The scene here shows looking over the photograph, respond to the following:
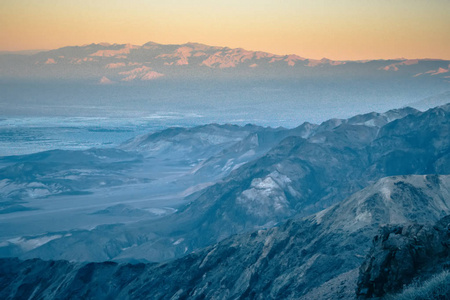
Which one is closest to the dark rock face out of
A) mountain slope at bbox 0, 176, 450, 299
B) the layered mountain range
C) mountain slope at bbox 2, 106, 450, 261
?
the layered mountain range

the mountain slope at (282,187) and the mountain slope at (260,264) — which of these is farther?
the mountain slope at (282,187)

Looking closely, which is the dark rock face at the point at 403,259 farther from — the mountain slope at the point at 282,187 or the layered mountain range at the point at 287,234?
the mountain slope at the point at 282,187

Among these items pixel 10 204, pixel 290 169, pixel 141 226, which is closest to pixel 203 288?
pixel 141 226

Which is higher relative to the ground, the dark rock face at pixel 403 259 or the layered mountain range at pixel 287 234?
the dark rock face at pixel 403 259

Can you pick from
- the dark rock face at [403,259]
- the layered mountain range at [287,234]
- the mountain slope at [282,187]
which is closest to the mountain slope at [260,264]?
the layered mountain range at [287,234]

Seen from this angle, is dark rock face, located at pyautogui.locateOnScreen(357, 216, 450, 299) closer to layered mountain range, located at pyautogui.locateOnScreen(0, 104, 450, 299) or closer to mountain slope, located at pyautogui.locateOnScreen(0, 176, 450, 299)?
layered mountain range, located at pyautogui.locateOnScreen(0, 104, 450, 299)

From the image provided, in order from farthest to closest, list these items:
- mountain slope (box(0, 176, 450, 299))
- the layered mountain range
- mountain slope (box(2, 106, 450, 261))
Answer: mountain slope (box(2, 106, 450, 261))
mountain slope (box(0, 176, 450, 299))
the layered mountain range

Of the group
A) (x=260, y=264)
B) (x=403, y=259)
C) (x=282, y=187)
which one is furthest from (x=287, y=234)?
(x=282, y=187)

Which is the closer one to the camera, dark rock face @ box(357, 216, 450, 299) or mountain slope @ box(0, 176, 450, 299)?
dark rock face @ box(357, 216, 450, 299)

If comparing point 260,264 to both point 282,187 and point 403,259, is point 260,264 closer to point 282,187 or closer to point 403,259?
point 403,259
